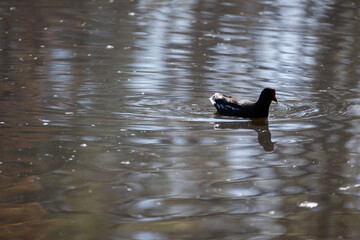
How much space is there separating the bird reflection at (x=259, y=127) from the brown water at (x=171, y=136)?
0.04 metres

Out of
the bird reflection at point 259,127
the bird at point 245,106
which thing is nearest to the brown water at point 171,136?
the bird reflection at point 259,127

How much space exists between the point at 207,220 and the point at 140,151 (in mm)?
2112

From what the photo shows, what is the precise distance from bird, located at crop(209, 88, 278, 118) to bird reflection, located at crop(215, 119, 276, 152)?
0.13 metres

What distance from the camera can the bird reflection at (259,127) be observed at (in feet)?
29.4

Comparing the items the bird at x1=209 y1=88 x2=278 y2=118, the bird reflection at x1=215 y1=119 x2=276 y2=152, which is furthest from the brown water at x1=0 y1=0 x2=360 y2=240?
the bird at x1=209 y1=88 x2=278 y2=118

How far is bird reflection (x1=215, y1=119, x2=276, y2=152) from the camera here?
8953 millimetres

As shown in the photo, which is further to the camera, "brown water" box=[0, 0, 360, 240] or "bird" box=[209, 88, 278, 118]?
"bird" box=[209, 88, 278, 118]

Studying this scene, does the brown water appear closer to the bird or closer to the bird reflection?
the bird reflection

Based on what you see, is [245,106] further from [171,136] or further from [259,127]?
[171,136]

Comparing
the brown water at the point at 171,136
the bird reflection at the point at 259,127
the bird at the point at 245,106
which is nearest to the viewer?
the brown water at the point at 171,136

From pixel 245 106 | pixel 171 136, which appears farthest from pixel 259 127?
pixel 171 136

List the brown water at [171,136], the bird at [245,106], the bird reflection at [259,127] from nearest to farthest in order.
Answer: the brown water at [171,136] < the bird reflection at [259,127] < the bird at [245,106]

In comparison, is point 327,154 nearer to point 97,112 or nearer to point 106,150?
point 106,150

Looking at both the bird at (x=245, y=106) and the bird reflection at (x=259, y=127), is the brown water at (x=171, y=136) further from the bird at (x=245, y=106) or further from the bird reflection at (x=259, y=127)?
the bird at (x=245, y=106)
